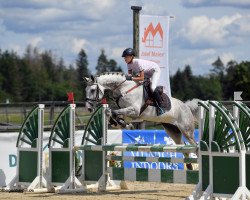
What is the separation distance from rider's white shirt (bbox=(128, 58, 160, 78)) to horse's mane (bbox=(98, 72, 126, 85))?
0.74ft

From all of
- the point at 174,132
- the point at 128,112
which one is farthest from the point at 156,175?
the point at 174,132

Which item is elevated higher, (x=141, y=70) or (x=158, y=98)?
(x=141, y=70)

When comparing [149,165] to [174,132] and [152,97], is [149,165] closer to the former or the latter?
[174,132]

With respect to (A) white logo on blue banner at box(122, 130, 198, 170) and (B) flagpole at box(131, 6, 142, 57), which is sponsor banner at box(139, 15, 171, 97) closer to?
(A) white logo on blue banner at box(122, 130, 198, 170)

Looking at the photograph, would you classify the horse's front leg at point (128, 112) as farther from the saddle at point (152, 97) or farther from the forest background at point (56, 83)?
the forest background at point (56, 83)

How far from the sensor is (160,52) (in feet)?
53.9

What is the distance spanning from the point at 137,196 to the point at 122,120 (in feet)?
4.54

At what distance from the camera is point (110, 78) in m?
12.5

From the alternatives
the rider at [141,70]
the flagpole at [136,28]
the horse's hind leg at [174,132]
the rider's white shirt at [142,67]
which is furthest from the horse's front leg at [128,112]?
the flagpole at [136,28]

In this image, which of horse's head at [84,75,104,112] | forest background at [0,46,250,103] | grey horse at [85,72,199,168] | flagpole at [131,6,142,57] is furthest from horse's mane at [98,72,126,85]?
forest background at [0,46,250,103]

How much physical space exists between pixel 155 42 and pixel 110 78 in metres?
4.15

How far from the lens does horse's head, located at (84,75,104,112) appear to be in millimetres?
12234

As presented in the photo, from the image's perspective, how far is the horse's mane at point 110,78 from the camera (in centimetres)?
1241

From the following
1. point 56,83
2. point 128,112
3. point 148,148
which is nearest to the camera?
point 148,148
